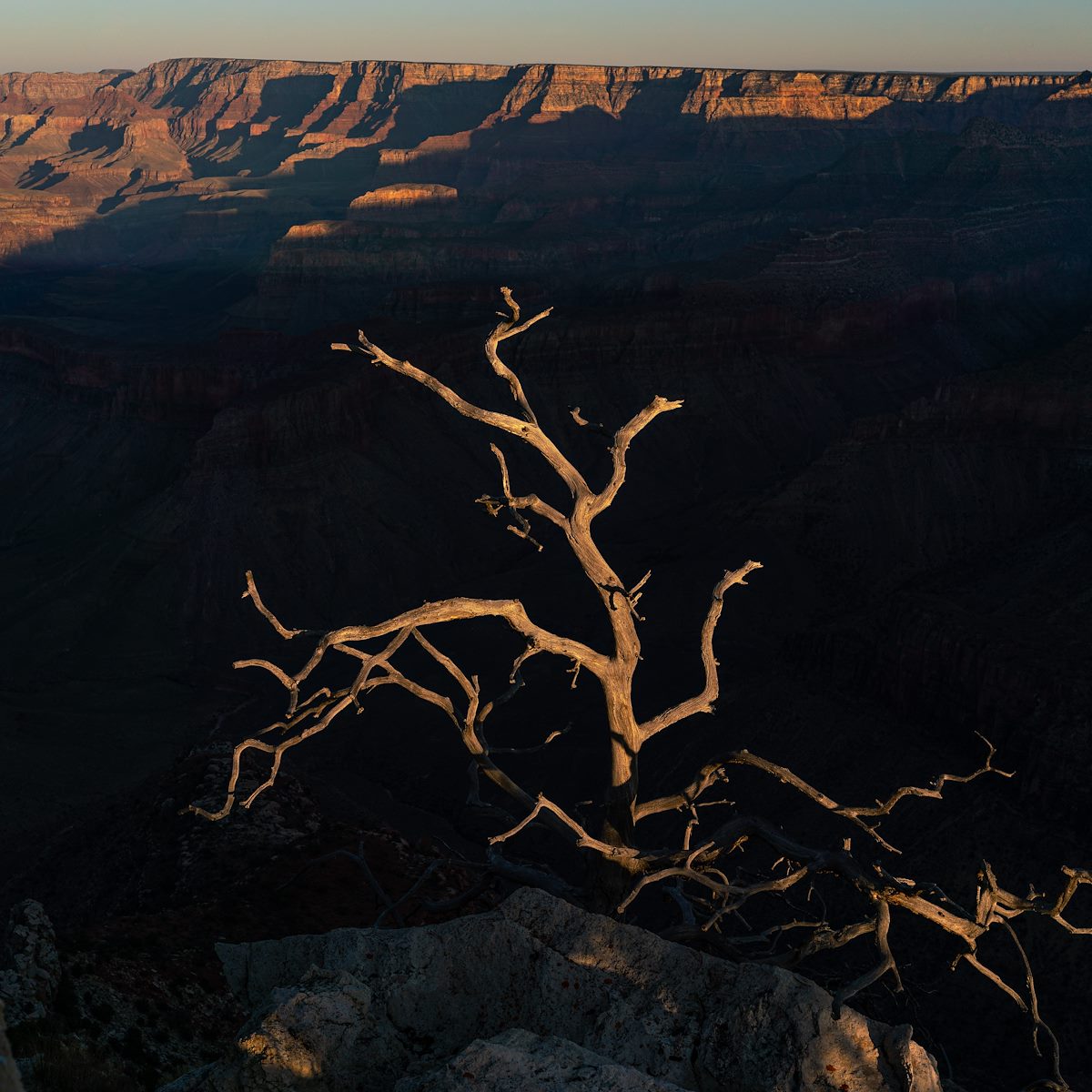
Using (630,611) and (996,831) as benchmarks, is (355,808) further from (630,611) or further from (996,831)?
(630,611)

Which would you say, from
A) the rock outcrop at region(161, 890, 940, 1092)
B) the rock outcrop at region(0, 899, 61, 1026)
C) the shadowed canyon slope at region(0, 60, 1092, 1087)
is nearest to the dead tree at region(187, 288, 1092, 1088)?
the rock outcrop at region(161, 890, 940, 1092)

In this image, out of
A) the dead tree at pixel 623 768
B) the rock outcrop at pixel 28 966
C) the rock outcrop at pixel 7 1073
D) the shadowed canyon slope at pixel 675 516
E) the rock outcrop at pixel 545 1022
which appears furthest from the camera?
the shadowed canyon slope at pixel 675 516

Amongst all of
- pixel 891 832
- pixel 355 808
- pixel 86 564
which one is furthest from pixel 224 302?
pixel 891 832

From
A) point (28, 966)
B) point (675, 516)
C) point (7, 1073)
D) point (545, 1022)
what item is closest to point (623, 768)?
point (545, 1022)

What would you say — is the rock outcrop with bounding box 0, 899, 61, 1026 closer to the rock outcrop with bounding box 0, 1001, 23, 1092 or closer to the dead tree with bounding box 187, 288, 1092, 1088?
the dead tree with bounding box 187, 288, 1092, 1088

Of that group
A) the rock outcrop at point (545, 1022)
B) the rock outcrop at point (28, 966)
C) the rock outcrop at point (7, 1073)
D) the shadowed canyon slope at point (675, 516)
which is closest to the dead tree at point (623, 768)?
the rock outcrop at point (545, 1022)

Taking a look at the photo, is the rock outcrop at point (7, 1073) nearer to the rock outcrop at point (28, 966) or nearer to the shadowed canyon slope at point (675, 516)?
the rock outcrop at point (28, 966)

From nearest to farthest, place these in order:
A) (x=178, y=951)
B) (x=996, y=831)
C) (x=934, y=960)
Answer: (x=178, y=951)
(x=934, y=960)
(x=996, y=831)

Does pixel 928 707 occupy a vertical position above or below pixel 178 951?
below

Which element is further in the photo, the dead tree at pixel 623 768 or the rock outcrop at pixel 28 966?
the rock outcrop at pixel 28 966
